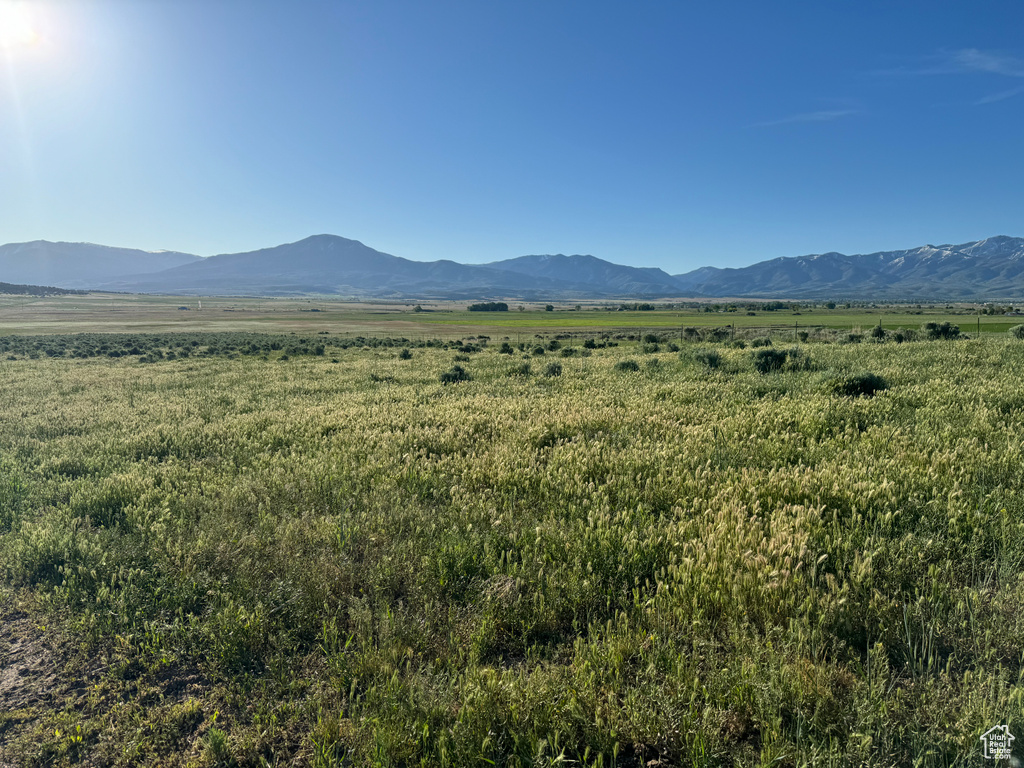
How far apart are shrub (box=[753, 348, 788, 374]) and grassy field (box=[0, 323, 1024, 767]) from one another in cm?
822

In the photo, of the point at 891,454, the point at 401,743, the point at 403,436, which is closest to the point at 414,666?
the point at 401,743

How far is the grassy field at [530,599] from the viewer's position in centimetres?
274

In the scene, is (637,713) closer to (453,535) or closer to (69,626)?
(453,535)

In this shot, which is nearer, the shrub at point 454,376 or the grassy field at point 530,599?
the grassy field at point 530,599

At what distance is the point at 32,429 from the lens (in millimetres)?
11039

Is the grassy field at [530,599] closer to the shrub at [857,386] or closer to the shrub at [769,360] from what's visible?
the shrub at [857,386]

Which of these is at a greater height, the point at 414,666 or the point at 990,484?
the point at 990,484

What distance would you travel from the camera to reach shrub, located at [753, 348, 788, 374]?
1666 centimetres

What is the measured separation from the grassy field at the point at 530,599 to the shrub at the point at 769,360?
822cm

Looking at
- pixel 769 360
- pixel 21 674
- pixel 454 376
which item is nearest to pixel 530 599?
pixel 21 674

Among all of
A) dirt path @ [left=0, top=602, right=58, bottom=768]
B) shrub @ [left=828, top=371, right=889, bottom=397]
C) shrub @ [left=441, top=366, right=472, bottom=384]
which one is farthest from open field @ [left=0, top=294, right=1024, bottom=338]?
dirt path @ [left=0, top=602, right=58, bottom=768]

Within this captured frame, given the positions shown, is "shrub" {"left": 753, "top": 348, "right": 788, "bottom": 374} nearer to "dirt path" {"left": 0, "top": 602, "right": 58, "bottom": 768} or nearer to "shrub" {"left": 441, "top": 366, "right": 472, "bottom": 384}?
"shrub" {"left": 441, "top": 366, "right": 472, "bottom": 384}

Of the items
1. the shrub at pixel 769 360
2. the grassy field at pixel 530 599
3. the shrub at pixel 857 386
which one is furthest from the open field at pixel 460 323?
the grassy field at pixel 530 599

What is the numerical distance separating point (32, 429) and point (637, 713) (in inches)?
551
